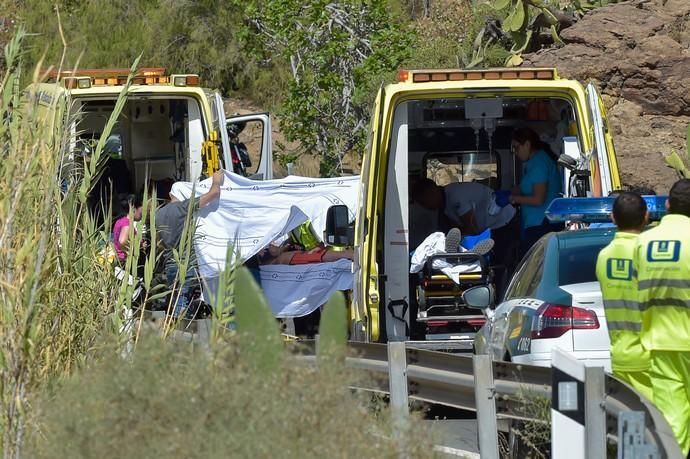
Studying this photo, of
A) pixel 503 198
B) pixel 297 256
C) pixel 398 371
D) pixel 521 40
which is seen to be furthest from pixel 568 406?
pixel 521 40

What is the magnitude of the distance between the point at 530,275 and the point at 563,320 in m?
0.90

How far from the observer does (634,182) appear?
16.6 metres

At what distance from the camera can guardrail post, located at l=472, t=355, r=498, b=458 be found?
279 inches

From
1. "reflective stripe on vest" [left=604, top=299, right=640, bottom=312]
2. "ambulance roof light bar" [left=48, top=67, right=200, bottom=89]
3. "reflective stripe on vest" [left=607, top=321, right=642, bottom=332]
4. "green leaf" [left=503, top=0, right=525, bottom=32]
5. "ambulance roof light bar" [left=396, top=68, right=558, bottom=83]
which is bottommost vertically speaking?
"reflective stripe on vest" [left=607, top=321, right=642, bottom=332]

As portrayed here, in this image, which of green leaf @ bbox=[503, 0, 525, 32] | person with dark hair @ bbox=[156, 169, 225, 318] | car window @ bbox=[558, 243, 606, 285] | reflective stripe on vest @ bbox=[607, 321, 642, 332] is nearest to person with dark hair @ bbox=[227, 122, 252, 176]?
person with dark hair @ bbox=[156, 169, 225, 318]

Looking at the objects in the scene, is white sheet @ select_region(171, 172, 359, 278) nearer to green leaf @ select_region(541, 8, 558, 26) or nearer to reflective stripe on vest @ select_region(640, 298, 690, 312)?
reflective stripe on vest @ select_region(640, 298, 690, 312)

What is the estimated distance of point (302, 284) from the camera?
37.9 feet

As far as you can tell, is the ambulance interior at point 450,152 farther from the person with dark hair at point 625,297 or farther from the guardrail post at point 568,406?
the guardrail post at point 568,406

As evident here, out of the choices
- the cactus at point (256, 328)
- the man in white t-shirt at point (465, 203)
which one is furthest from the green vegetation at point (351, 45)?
the cactus at point (256, 328)

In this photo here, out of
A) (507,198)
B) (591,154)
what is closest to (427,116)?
(507,198)

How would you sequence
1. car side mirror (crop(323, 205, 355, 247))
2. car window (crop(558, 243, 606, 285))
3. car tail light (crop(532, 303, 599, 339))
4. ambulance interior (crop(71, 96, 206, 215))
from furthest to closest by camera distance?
ambulance interior (crop(71, 96, 206, 215)), car side mirror (crop(323, 205, 355, 247)), car window (crop(558, 243, 606, 285)), car tail light (crop(532, 303, 599, 339))

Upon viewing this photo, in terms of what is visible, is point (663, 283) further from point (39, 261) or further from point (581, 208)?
point (39, 261)

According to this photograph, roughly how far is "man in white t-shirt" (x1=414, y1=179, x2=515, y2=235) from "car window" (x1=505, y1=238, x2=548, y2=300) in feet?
9.41

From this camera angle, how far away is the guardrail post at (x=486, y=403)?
279 inches
